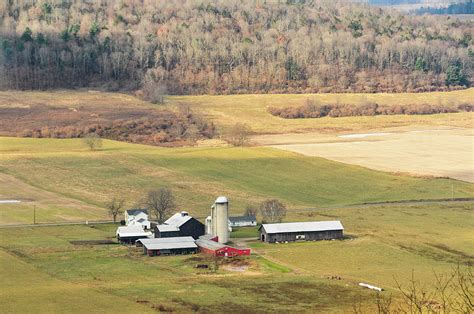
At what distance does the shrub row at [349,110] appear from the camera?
181 metres

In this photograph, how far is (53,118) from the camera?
15875 centimetres

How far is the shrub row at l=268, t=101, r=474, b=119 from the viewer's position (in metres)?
181

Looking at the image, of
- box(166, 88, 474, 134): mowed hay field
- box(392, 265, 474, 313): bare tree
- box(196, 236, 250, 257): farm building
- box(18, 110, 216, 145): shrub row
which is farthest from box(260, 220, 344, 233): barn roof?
box(166, 88, 474, 134): mowed hay field

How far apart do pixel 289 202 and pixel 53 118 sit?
62101mm

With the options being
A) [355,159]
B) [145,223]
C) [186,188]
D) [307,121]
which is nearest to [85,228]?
[145,223]

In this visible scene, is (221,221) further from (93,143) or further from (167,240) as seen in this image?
(93,143)

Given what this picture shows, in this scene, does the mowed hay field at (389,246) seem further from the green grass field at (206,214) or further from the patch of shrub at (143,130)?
the patch of shrub at (143,130)

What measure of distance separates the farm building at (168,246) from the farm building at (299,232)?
6371 millimetres

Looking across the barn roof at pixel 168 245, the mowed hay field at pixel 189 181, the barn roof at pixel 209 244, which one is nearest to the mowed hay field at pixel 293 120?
the mowed hay field at pixel 189 181

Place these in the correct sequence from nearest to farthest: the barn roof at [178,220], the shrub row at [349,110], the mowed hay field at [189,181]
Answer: the barn roof at [178,220] < the mowed hay field at [189,181] < the shrub row at [349,110]

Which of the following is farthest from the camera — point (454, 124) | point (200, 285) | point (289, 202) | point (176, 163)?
point (454, 124)

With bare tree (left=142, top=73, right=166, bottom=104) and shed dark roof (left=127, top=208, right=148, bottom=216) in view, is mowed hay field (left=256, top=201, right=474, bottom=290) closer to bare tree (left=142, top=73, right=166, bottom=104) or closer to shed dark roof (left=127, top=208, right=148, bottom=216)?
shed dark roof (left=127, top=208, right=148, bottom=216)

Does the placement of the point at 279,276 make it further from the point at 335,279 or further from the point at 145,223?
the point at 145,223

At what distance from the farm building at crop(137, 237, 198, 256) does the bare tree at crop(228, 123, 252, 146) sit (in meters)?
65.2
